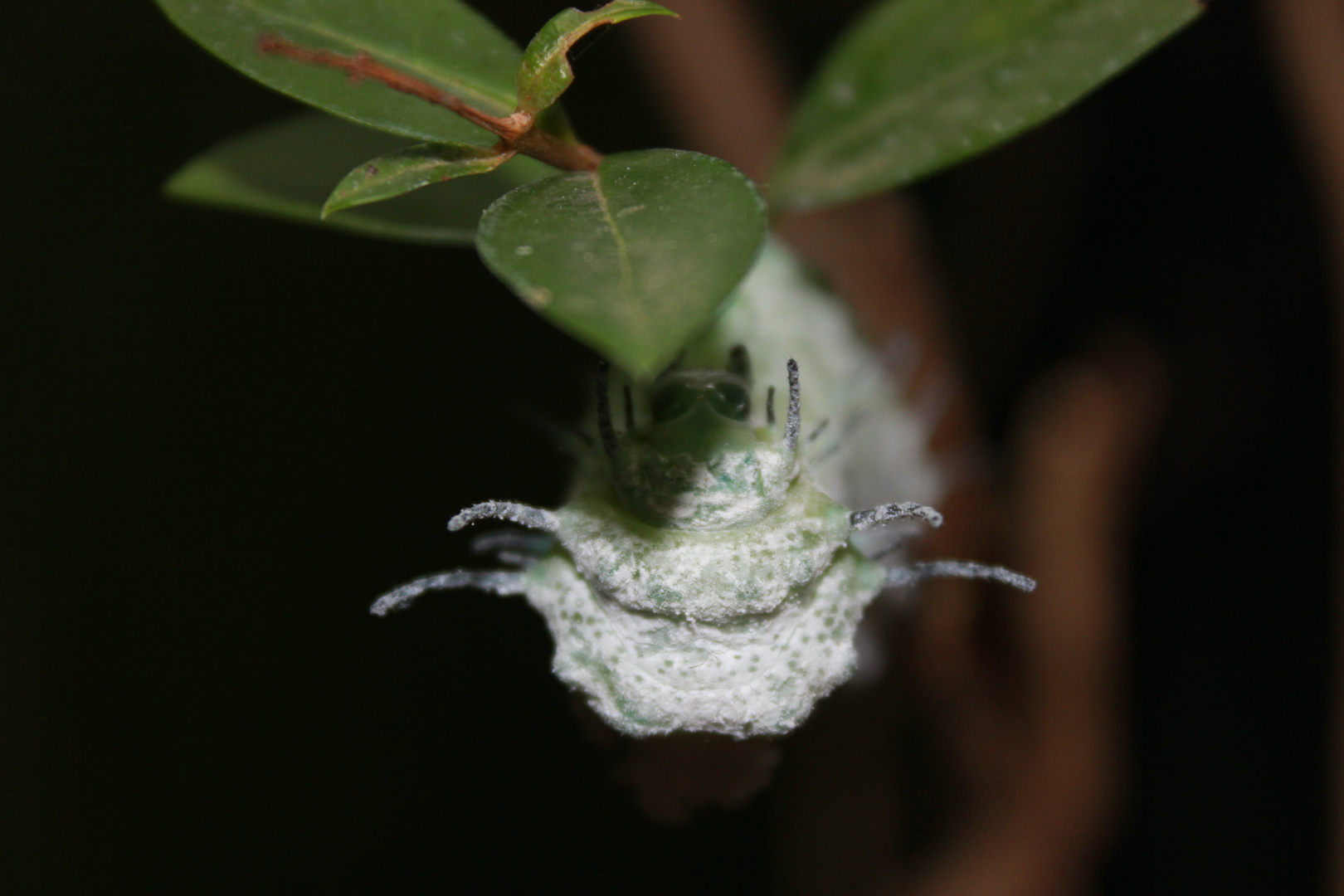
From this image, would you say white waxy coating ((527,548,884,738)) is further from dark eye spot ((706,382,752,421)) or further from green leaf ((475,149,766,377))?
green leaf ((475,149,766,377))

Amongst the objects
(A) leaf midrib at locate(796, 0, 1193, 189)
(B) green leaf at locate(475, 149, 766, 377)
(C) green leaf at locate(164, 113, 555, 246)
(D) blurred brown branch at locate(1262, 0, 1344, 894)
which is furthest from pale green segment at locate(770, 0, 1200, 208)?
(D) blurred brown branch at locate(1262, 0, 1344, 894)

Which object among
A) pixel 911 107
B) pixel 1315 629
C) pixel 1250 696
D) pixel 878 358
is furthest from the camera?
pixel 1250 696

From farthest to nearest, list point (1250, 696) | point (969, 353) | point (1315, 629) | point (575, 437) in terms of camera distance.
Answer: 1. point (969, 353)
2. point (1250, 696)
3. point (1315, 629)
4. point (575, 437)

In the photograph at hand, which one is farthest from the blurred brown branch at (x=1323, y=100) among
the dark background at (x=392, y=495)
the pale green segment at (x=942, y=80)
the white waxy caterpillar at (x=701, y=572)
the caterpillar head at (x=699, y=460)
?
the caterpillar head at (x=699, y=460)

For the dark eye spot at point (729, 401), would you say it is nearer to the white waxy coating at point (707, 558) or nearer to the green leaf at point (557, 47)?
the white waxy coating at point (707, 558)

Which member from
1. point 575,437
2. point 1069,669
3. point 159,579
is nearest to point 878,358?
point 575,437

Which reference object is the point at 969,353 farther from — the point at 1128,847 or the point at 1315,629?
the point at 1128,847

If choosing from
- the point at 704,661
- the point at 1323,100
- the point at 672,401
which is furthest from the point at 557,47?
the point at 1323,100
